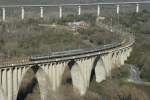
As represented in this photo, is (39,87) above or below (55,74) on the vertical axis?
below

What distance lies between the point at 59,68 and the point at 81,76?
443 centimetres

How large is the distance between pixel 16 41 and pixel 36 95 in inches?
968

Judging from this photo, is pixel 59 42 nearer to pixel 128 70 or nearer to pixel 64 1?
pixel 128 70

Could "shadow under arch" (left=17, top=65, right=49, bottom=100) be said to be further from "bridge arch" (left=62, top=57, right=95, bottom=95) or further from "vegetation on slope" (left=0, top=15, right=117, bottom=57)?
"vegetation on slope" (left=0, top=15, right=117, bottom=57)

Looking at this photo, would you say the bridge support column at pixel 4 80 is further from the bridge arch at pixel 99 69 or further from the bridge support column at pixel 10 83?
the bridge arch at pixel 99 69

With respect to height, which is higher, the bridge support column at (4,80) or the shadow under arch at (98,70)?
the bridge support column at (4,80)

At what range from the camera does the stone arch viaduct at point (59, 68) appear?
3344 cm

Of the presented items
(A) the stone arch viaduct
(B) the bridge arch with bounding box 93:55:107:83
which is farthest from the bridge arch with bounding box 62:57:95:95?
(B) the bridge arch with bounding box 93:55:107:83

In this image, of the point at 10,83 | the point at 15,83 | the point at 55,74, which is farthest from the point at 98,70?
the point at 10,83


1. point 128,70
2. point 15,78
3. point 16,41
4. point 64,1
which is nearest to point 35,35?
point 16,41

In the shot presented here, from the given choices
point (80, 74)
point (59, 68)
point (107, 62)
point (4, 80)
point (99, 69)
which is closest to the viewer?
point (4, 80)

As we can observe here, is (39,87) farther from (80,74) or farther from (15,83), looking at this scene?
(80,74)

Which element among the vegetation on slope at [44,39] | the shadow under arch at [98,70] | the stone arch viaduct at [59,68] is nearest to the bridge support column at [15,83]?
the stone arch viaduct at [59,68]

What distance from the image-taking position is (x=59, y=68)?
3878 cm
